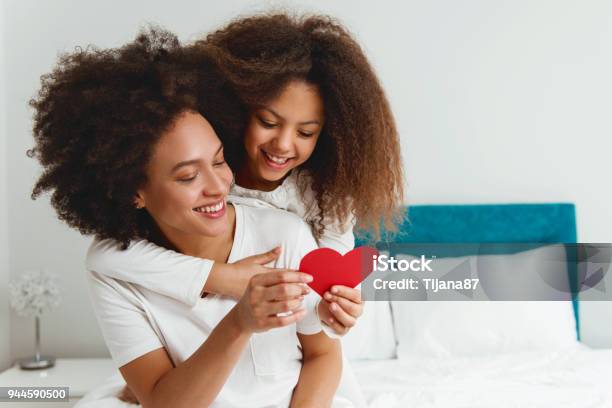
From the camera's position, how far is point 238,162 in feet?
4.35

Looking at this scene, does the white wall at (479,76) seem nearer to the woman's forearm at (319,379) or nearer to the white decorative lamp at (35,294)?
the white decorative lamp at (35,294)

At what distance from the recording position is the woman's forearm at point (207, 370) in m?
0.88

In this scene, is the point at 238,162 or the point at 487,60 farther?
the point at 487,60

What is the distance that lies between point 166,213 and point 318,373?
379mm

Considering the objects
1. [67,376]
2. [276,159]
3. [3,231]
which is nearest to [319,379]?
[276,159]

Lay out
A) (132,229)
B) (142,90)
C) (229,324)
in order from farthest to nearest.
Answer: (132,229) → (142,90) → (229,324)

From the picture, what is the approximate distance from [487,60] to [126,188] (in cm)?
193

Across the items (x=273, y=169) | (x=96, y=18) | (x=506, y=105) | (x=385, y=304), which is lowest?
(x=385, y=304)

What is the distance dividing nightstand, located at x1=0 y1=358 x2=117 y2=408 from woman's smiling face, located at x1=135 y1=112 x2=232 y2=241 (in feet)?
4.79

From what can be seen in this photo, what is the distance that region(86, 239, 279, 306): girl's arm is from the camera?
1055mm

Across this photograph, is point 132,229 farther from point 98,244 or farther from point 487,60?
point 487,60

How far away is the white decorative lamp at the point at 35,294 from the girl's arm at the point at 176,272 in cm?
154

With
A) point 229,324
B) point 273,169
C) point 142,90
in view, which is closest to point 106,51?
point 142,90

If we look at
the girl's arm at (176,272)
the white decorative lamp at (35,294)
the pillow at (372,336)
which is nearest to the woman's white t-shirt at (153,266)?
the girl's arm at (176,272)
